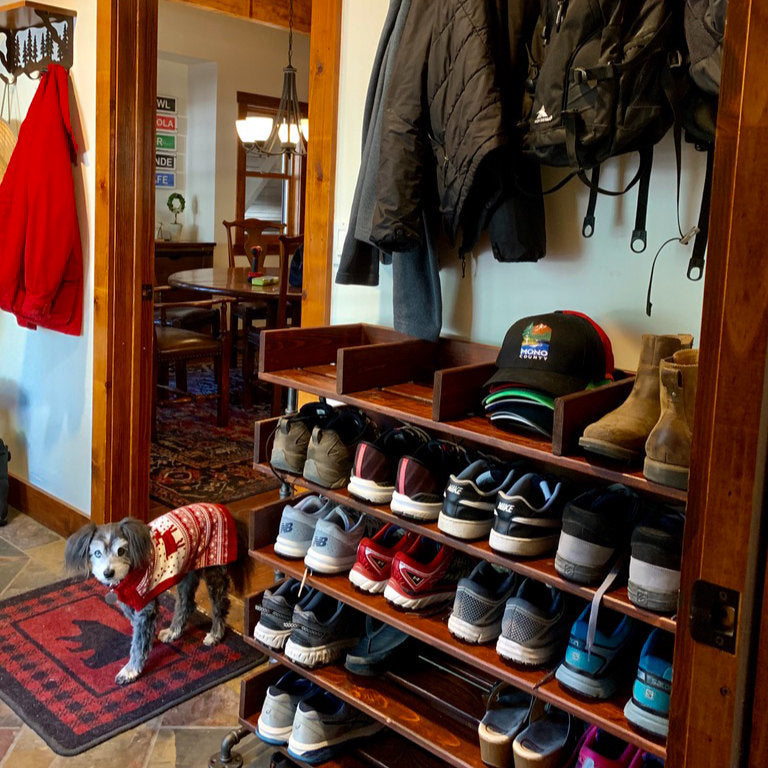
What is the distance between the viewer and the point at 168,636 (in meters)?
2.59

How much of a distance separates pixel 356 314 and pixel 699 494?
1463 millimetres

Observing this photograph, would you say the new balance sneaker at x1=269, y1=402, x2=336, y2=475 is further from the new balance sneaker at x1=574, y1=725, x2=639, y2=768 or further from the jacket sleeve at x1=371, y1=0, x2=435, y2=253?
the new balance sneaker at x1=574, y1=725, x2=639, y2=768

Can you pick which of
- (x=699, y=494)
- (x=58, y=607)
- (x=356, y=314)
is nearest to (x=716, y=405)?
(x=699, y=494)

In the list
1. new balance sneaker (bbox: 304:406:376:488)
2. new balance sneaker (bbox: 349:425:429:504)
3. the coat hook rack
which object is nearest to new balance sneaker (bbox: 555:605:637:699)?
new balance sneaker (bbox: 349:425:429:504)

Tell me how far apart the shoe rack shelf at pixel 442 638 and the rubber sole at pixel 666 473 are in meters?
0.41

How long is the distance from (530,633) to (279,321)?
115 inches

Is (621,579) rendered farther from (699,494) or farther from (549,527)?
(699,494)

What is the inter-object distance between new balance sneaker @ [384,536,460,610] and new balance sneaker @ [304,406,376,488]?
20 cm

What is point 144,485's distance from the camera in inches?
120

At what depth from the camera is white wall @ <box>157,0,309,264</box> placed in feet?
21.3

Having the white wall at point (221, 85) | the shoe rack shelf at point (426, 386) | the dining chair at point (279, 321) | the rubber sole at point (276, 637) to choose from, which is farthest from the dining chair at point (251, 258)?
the rubber sole at point (276, 637)

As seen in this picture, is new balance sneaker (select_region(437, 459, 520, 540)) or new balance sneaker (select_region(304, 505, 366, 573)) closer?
new balance sneaker (select_region(437, 459, 520, 540))

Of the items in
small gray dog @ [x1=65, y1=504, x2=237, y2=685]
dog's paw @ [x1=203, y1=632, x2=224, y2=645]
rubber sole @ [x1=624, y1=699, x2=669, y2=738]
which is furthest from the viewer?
dog's paw @ [x1=203, y1=632, x2=224, y2=645]

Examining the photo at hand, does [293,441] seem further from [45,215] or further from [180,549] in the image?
[45,215]
